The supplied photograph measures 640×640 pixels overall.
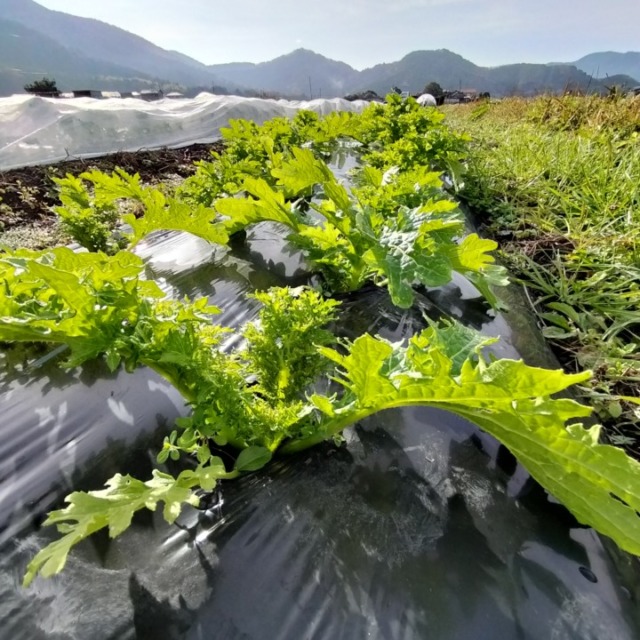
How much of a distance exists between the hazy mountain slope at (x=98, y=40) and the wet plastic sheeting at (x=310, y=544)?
165644 mm

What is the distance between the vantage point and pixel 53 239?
9.32ft

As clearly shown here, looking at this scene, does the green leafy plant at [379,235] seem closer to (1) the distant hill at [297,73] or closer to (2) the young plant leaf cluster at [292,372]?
(2) the young plant leaf cluster at [292,372]

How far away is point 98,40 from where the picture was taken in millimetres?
153375

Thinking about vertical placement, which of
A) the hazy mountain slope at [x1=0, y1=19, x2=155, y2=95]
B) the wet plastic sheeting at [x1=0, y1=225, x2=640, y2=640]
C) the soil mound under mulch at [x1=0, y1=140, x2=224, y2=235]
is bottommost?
the wet plastic sheeting at [x1=0, y1=225, x2=640, y2=640]

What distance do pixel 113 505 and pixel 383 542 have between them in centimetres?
60

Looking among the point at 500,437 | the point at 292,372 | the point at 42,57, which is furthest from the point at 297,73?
the point at 500,437

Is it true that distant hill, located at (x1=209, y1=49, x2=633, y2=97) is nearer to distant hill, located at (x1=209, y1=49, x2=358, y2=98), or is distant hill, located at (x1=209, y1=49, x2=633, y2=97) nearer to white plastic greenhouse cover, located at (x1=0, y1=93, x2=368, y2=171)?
distant hill, located at (x1=209, y1=49, x2=358, y2=98)

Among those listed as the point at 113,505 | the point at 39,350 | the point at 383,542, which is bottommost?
the point at 383,542

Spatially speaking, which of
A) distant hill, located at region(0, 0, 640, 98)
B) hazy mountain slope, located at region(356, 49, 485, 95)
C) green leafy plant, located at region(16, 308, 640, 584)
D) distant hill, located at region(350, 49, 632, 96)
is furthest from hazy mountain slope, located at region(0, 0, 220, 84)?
green leafy plant, located at region(16, 308, 640, 584)

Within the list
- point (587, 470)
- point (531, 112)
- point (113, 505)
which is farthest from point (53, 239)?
point (531, 112)

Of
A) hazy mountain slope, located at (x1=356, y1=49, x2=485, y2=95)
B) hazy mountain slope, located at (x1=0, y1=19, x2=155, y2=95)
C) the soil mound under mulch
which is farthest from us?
hazy mountain slope, located at (x1=356, y1=49, x2=485, y2=95)

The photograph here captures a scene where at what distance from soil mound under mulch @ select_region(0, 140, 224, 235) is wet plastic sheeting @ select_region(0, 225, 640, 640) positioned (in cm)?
202

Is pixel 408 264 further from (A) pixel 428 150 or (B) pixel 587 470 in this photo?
(A) pixel 428 150

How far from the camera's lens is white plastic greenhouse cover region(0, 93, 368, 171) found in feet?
14.1
